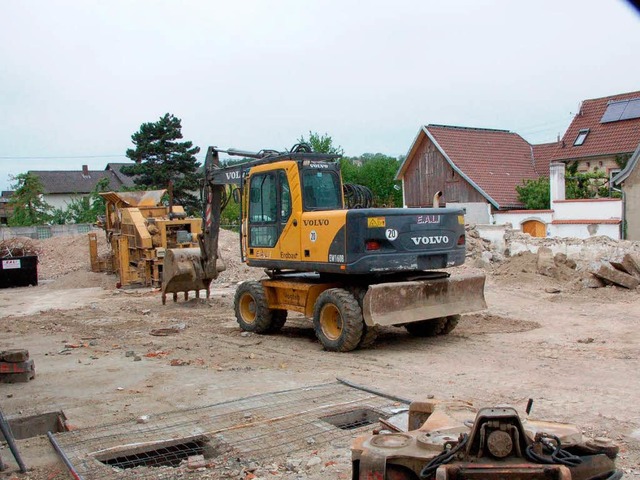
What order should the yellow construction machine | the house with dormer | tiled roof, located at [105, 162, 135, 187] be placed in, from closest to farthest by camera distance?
the yellow construction machine < the house with dormer < tiled roof, located at [105, 162, 135, 187]

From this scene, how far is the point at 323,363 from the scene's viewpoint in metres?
9.16

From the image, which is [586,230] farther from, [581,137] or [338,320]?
[338,320]

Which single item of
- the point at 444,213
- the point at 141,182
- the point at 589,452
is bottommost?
the point at 589,452

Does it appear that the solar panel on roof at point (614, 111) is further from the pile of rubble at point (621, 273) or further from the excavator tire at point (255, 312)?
the excavator tire at point (255, 312)

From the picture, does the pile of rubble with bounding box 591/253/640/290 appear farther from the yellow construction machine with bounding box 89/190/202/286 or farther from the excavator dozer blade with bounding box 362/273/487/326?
the yellow construction machine with bounding box 89/190/202/286

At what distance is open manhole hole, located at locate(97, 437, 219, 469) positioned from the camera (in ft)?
18.3

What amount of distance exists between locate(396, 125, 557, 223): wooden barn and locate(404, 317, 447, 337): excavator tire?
18995mm

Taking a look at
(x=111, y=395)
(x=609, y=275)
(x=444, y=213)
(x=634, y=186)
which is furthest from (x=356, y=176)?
(x=111, y=395)

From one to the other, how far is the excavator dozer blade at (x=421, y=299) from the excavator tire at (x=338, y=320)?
0.22 meters

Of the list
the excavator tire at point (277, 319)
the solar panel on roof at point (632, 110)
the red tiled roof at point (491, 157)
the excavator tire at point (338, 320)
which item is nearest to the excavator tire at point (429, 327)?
the excavator tire at point (338, 320)

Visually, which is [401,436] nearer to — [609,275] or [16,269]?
[609,275]

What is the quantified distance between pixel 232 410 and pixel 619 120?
27.4m

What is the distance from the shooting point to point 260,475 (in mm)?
5098

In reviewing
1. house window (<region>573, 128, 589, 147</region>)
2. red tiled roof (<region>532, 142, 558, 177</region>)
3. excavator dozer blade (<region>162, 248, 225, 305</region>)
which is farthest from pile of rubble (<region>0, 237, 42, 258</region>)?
red tiled roof (<region>532, 142, 558, 177</region>)
